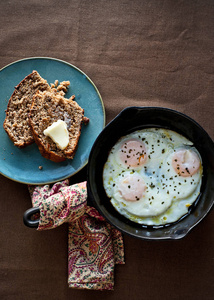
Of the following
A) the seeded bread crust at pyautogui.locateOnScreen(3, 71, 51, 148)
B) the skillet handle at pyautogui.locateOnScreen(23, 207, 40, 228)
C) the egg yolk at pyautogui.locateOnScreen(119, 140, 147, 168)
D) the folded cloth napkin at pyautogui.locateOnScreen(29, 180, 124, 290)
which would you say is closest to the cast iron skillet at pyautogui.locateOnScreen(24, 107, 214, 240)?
the skillet handle at pyautogui.locateOnScreen(23, 207, 40, 228)

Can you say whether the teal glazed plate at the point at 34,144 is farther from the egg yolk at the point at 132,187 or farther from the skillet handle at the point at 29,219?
the egg yolk at the point at 132,187

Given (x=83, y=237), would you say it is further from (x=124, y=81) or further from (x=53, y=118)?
(x=124, y=81)

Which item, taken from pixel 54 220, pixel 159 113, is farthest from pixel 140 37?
pixel 54 220

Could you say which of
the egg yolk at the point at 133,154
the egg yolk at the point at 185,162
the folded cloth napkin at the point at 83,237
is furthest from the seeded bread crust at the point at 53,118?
the egg yolk at the point at 185,162

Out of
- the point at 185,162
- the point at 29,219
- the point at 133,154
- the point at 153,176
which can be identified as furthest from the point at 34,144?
the point at 185,162

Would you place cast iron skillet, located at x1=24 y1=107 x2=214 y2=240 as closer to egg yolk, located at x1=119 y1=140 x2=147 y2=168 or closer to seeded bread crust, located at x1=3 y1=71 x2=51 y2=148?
egg yolk, located at x1=119 y1=140 x2=147 y2=168

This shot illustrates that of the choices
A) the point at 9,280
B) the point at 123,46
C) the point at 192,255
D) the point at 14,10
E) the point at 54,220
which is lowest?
the point at 9,280

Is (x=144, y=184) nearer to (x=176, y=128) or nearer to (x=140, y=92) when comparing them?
(x=176, y=128)
